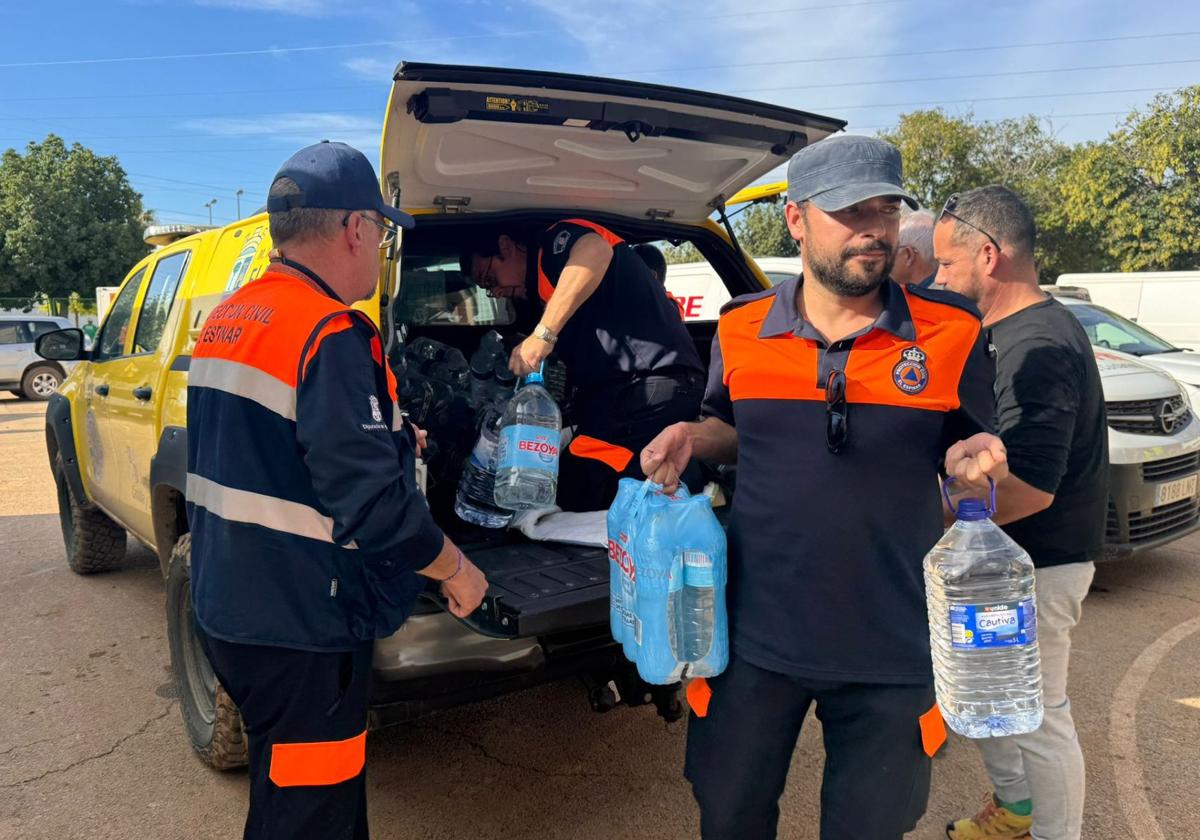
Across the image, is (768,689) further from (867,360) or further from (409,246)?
(409,246)

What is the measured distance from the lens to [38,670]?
4.07 meters

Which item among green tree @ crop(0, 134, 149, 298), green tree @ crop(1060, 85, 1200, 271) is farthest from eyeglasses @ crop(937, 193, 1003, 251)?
green tree @ crop(0, 134, 149, 298)

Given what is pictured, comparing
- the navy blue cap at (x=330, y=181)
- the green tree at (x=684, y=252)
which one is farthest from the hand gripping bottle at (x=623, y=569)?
the green tree at (x=684, y=252)

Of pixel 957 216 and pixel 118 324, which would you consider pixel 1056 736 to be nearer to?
pixel 957 216

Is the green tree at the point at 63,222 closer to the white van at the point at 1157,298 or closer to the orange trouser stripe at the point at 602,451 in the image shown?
the white van at the point at 1157,298

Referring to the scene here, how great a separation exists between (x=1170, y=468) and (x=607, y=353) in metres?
3.86

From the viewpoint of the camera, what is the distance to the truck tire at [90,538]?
17.8 ft

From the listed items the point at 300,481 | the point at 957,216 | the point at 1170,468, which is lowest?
the point at 1170,468

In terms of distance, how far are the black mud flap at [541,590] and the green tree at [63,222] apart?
34.8m

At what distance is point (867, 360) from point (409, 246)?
253 cm

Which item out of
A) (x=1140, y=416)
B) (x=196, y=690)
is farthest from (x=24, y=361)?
(x=1140, y=416)

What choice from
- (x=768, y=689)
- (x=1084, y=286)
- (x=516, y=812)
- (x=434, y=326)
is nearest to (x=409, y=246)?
(x=434, y=326)

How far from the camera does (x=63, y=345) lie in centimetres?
A: 452

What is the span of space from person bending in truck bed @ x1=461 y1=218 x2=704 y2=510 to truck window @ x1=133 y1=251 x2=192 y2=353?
1.92 meters
